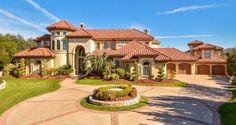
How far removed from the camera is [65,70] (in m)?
33.1

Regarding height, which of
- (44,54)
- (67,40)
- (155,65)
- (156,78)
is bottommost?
(156,78)

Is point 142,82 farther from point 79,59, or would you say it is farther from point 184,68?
point 184,68

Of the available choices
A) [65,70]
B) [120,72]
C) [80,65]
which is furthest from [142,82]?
[80,65]

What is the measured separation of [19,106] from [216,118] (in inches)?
634

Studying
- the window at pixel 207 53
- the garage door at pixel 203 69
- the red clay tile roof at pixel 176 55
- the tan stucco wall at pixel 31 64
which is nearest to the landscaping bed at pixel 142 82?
the tan stucco wall at pixel 31 64

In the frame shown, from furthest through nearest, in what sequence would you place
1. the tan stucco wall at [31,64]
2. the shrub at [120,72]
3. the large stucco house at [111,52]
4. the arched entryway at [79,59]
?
the arched entryway at [79,59], the tan stucco wall at [31,64], the shrub at [120,72], the large stucco house at [111,52]

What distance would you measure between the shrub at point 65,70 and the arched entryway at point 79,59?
302 centimetres

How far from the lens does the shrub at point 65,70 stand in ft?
108

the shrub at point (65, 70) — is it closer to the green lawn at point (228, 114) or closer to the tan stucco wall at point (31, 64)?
the tan stucco wall at point (31, 64)

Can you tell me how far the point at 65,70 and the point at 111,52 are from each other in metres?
9.36

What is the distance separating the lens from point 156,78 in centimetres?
2897

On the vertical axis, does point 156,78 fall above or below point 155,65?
below

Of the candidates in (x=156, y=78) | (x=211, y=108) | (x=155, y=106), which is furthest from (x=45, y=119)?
(x=156, y=78)

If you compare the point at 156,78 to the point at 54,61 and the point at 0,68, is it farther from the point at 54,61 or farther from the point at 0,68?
the point at 0,68
